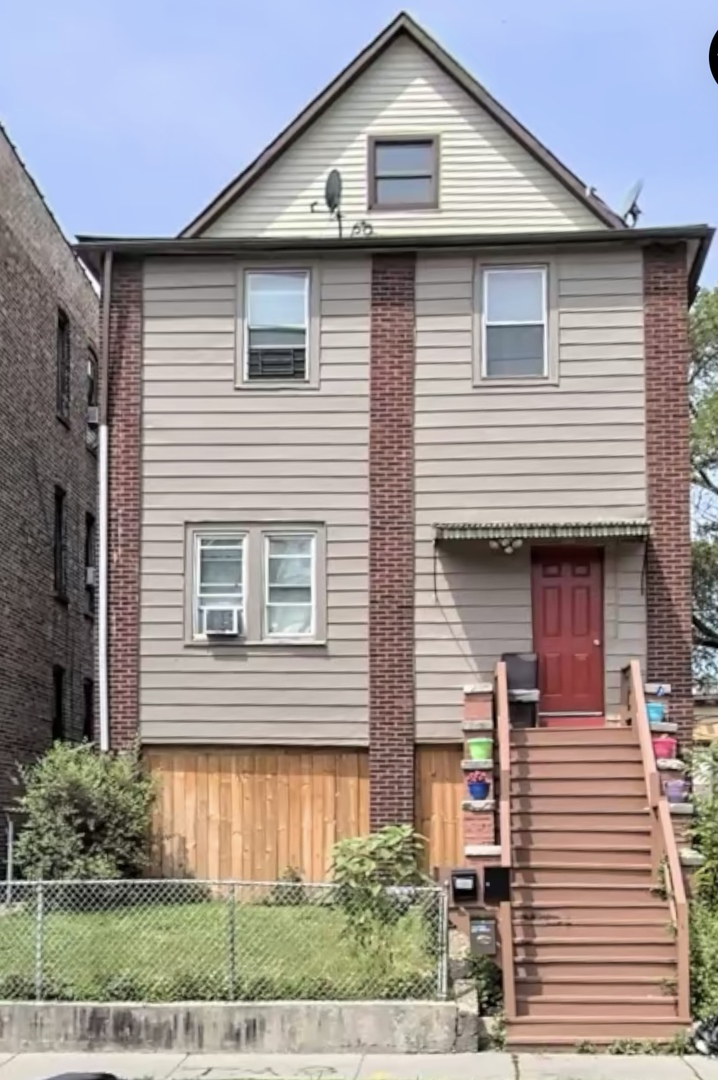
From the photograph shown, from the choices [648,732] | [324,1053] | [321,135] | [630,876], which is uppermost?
[321,135]

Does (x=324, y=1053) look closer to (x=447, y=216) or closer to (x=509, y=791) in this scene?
(x=509, y=791)

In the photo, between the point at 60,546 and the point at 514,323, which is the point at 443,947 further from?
the point at 60,546

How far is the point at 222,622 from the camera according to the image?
15.9 m

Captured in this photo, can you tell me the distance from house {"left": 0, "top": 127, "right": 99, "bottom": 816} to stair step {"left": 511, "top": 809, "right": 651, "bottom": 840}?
9258 mm

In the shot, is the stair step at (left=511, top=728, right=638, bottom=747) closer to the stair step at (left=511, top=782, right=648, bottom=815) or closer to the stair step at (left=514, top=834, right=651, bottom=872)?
the stair step at (left=511, top=782, right=648, bottom=815)

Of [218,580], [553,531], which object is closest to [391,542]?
[553,531]

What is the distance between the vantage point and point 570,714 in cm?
1577

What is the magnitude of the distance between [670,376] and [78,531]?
11.7 meters

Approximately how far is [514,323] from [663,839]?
646cm

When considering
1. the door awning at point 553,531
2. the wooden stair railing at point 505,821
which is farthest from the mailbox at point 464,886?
the door awning at point 553,531

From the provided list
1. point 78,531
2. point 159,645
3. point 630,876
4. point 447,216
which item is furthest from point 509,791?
point 78,531

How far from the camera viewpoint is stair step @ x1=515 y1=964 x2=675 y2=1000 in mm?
11125

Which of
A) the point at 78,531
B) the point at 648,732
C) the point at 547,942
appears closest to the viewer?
the point at 547,942

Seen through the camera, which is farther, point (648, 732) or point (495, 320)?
point (495, 320)
